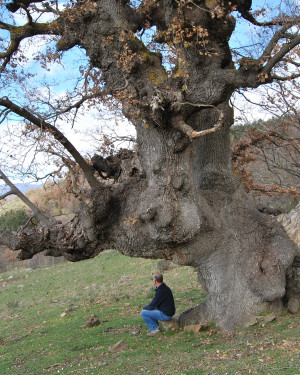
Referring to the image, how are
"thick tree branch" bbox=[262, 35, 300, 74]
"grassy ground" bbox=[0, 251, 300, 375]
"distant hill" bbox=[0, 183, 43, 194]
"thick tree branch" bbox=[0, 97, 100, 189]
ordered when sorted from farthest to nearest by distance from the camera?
"distant hill" bbox=[0, 183, 43, 194]
"thick tree branch" bbox=[0, 97, 100, 189]
"thick tree branch" bbox=[262, 35, 300, 74]
"grassy ground" bbox=[0, 251, 300, 375]

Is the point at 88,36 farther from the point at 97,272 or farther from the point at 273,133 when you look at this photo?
the point at 97,272

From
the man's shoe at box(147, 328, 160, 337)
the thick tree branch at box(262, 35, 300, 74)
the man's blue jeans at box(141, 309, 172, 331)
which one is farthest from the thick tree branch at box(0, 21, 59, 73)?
the man's shoe at box(147, 328, 160, 337)

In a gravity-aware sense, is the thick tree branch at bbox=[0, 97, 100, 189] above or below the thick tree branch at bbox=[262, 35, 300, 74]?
below

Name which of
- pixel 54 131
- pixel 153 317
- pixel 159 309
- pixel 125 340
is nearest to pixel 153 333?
pixel 153 317

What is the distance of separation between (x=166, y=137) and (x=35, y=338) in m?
6.88

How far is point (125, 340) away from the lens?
8.28 meters

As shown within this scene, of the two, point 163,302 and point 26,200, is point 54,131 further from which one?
point 163,302

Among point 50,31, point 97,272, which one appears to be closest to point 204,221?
point 50,31

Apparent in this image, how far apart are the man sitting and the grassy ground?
34cm

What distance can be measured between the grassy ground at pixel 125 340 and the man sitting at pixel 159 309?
0.34m

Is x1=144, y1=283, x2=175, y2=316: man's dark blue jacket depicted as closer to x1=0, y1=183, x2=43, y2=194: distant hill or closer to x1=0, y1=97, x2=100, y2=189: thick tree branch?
x1=0, y1=97, x2=100, y2=189: thick tree branch

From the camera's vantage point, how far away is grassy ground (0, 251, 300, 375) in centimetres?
575

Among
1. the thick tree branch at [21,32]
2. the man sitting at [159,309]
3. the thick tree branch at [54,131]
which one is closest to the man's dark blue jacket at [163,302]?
the man sitting at [159,309]

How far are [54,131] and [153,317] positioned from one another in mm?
4671
